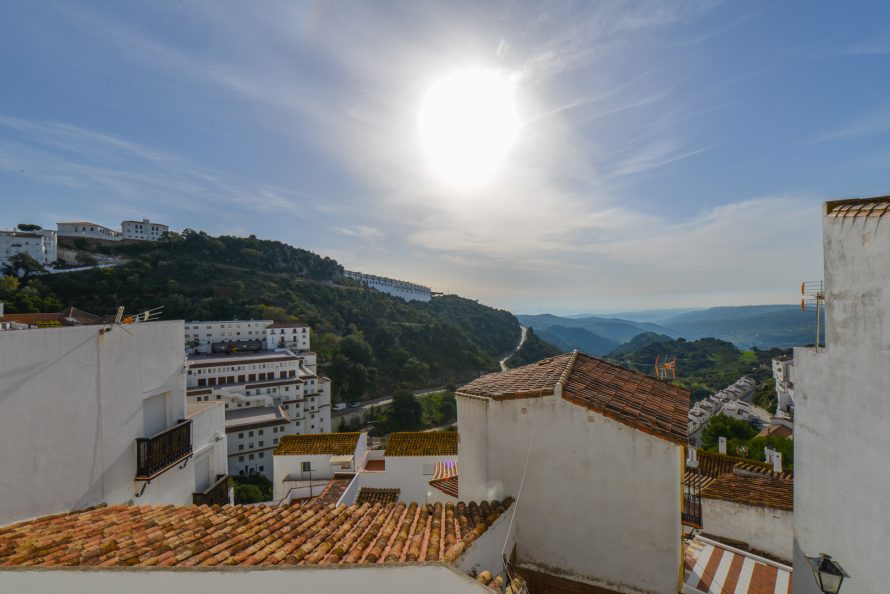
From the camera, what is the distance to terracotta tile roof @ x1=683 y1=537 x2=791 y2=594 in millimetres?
7130

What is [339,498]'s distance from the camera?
48.2 feet

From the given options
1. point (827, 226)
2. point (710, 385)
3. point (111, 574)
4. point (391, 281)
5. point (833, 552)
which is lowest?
point (710, 385)

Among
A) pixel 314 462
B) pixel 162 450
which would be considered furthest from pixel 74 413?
pixel 314 462

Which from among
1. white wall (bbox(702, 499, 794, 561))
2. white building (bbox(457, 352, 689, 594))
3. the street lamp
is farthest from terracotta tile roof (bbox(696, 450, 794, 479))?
the street lamp

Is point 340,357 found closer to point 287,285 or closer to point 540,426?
point 287,285

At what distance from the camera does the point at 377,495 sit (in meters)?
17.3

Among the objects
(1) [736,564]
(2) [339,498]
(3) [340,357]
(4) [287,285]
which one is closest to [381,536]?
(1) [736,564]

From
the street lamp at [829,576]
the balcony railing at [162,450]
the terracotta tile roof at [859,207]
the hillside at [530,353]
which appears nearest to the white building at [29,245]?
the balcony railing at [162,450]

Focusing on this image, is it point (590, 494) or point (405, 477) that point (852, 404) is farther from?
point (405, 477)

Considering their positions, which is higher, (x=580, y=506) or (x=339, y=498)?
(x=580, y=506)

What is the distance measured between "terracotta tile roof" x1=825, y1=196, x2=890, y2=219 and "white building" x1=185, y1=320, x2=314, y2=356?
→ 2476 inches

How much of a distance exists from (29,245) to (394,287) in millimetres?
85050

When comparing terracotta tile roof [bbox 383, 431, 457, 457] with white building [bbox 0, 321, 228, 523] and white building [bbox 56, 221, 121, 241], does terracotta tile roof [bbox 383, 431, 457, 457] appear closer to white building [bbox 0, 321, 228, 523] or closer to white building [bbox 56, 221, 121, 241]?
white building [bbox 0, 321, 228, 523]

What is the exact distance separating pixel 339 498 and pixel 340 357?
1875 inches
